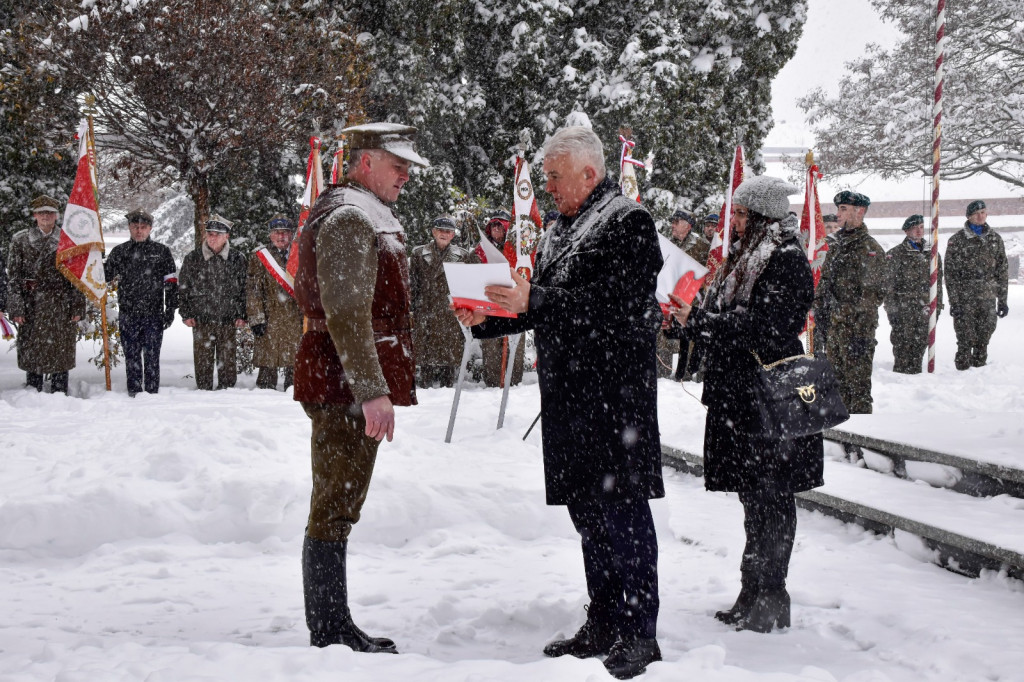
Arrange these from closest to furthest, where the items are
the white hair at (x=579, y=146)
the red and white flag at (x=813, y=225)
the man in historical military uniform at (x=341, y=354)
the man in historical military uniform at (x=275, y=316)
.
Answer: the man in historical military uniform at (x=341, y=354) → the white hair at (x=579, y=146) → the red and white flag at (x=813, y=225) → the man in historical military uniform at (x=275, y=316)

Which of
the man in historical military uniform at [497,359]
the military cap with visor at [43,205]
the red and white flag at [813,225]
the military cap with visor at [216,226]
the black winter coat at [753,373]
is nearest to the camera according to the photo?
the black winter coat at [753,373]

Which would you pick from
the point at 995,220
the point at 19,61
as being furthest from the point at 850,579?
the point at 995,220

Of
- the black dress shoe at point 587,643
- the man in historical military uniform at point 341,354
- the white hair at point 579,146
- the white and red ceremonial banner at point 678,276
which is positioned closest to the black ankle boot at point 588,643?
the black dress shoe at point 587,643

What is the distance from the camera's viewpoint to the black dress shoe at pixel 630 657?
9.97ft

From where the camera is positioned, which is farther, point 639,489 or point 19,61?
point 19,61

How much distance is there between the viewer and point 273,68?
1137 centimetres

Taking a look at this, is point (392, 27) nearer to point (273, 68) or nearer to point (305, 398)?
point (273, 68)

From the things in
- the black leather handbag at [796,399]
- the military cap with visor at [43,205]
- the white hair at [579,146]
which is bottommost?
the black leather handbag at [796,399]

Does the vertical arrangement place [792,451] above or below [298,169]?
below

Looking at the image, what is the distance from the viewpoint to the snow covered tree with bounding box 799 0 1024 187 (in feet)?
62.5

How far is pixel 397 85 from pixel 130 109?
621cm

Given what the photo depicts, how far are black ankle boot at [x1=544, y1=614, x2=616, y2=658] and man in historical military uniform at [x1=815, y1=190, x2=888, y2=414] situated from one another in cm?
566

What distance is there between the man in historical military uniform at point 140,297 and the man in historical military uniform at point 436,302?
2.79 meters

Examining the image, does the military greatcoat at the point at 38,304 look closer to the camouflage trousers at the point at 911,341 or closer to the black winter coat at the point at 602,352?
the black winter coat at the point at 602,352
